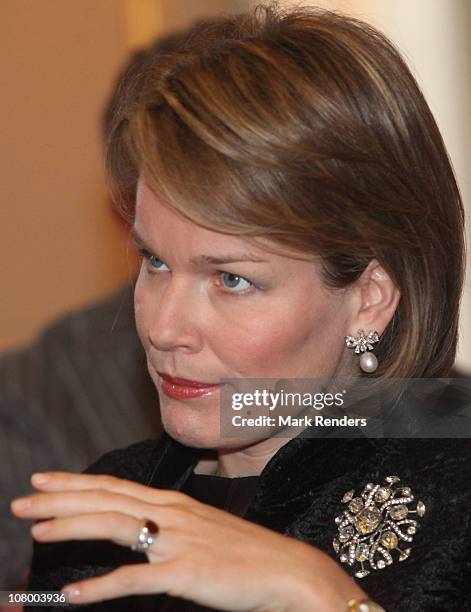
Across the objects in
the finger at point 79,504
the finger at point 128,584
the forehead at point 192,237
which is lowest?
the finger at point 128,584

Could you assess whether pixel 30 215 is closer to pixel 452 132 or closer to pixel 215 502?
pixel 452 132

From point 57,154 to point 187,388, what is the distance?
1645 millimetres

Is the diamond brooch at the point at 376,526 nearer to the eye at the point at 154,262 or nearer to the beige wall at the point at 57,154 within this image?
the eye at the point at 154,262

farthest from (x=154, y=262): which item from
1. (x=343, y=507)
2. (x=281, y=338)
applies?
(x=343, y=507)

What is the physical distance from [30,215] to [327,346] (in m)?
1.63

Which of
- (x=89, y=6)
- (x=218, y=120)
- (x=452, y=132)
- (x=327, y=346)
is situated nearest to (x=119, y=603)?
(x=327, y=346)

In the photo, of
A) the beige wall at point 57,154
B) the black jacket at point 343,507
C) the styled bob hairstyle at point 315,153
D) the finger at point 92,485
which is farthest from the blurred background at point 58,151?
the finger at point 92,485

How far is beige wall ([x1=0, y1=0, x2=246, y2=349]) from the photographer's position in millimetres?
2801

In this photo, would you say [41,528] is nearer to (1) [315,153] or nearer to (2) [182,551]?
(2) [182,551]

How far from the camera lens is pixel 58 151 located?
9.30 ft

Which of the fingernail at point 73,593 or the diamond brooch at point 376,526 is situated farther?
the diamond brooch at point 376,526

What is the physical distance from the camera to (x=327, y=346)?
1329mm

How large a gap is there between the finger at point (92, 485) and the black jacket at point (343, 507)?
0.30 meters

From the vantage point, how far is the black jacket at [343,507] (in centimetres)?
119
